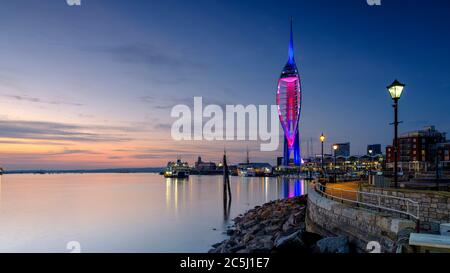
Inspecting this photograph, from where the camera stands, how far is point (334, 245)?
1200 cm

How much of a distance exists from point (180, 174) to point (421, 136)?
367ft

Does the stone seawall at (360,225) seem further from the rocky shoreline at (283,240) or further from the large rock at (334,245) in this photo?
the rocky shoreline at (283,240)

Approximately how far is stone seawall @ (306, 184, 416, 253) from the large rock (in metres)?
0.49

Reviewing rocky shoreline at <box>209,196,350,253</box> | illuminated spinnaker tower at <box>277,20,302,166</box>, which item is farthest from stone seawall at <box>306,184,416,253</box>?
illuminated spinnaker tower at <box>277,20,302,166</box>

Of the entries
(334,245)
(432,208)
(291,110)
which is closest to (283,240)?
(334,245)

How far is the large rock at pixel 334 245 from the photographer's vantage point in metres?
11.8

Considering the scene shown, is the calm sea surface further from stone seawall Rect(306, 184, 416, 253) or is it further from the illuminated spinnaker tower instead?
the illuminated spinnaker tower

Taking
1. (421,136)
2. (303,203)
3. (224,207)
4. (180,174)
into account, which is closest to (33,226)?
(224,207)

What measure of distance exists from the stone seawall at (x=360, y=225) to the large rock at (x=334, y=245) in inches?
19.2

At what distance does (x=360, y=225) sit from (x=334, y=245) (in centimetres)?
112

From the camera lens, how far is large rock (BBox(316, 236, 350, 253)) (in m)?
11.8
